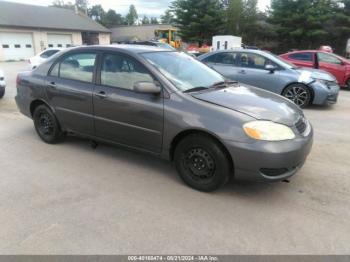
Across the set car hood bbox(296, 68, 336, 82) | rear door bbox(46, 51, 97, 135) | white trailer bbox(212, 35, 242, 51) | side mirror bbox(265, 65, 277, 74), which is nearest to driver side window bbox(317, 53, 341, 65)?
car hood bbox(296, 68, 336, 82)

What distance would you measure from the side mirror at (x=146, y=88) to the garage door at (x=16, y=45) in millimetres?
34174

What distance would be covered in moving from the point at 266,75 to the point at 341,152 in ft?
12.5

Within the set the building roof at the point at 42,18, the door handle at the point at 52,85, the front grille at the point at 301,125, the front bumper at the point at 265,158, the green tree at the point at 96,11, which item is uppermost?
the green tree at the point at 96,11

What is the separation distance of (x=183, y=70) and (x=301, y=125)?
1633 millimetres

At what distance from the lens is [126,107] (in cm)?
405

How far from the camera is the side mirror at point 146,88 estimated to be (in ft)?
12.2

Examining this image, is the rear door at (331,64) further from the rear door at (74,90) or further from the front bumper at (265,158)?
the rear door at (74,90)

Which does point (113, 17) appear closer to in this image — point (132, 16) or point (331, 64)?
point (132, 16)

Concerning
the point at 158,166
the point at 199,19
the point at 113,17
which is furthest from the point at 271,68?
the point at 113,17

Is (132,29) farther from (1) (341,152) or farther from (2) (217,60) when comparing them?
(1) (341,152)

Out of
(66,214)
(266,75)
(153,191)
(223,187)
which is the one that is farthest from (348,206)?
(266,75)

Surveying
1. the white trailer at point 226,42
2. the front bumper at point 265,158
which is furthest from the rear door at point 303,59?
the white trailer at point 226,42

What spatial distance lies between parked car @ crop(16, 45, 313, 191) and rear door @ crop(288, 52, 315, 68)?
7.84 m

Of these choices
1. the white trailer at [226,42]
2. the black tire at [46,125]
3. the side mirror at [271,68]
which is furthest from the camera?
the white trailer at [226,42]
